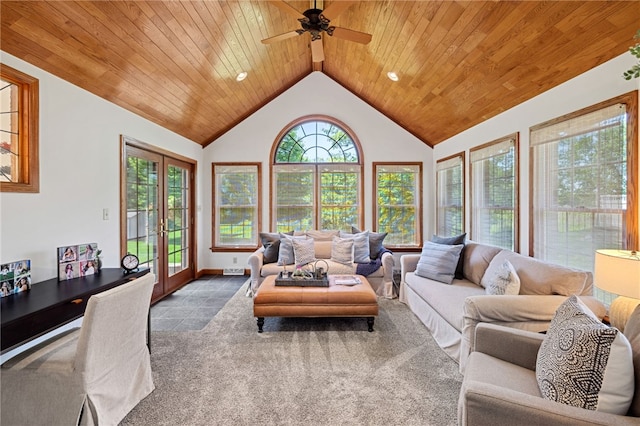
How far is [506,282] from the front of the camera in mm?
2500

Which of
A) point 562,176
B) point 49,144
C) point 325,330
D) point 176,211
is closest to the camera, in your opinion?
point 49,144

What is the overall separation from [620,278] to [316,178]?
14.7 feet

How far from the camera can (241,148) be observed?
18.4 ft

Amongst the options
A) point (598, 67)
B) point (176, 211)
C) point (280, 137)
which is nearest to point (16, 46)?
point (176, 211)

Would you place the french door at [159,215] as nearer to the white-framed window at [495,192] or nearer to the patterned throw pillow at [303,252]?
the patterned throw pillow at [303,252]

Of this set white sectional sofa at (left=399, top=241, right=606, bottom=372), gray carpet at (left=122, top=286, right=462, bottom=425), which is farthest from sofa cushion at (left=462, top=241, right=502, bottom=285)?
gray carpet at (left=122, top=286, right=462, bottom=425)

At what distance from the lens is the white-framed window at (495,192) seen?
11.2 feet

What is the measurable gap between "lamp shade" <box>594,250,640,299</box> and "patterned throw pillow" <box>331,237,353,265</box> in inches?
116

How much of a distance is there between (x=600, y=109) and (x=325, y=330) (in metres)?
3.07

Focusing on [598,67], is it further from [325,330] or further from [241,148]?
[241,148]

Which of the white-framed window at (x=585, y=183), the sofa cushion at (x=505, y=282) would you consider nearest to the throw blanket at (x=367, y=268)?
the sofa cushion at (x=505, y=282)

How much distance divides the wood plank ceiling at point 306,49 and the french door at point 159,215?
625 millimetres

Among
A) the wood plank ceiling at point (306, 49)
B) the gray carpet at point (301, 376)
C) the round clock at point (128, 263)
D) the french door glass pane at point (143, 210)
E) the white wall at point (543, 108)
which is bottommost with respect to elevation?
the gray carpet at point (301, 376)

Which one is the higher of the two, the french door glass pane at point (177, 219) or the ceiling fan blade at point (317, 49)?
the ceiling fan blade at point (317, 49)
